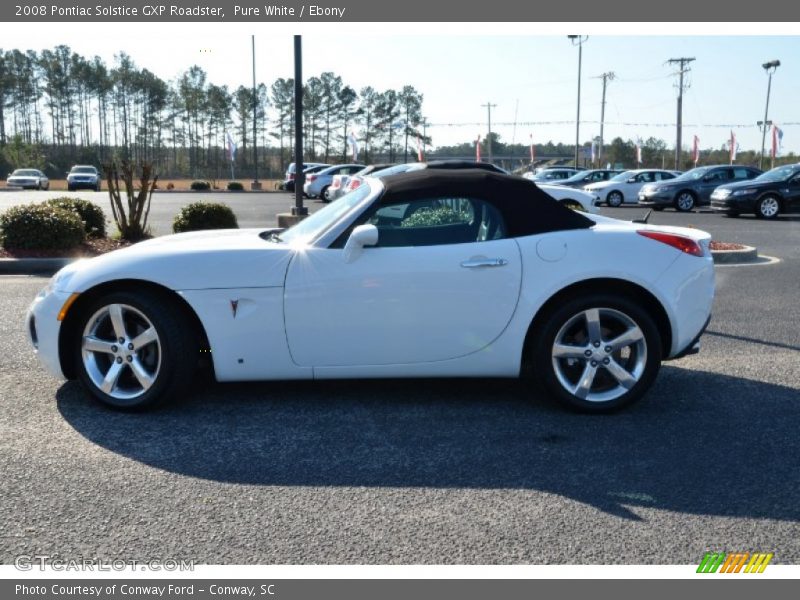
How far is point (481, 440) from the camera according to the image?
4.29 metres

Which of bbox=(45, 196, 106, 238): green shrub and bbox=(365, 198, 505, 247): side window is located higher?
bbox=(365, 198, 505, 247): side window

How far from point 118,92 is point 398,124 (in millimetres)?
30868

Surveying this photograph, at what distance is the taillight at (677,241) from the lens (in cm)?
486

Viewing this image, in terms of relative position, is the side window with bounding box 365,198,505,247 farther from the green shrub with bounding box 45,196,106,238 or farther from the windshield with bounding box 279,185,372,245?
the green shrub with bounding box 45,196,106,238

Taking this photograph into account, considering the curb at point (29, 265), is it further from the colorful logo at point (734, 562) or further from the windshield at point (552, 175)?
the windshield at point (552, 175)

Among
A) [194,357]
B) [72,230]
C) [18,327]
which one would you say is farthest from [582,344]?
[72,230]

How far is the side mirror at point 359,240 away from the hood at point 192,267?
362 millimetres

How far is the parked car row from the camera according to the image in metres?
43.8

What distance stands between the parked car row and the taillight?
4325 cm

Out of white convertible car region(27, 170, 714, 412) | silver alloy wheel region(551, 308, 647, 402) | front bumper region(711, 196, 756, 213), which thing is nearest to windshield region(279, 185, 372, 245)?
white convertible car region(27, 170, 714, 412)

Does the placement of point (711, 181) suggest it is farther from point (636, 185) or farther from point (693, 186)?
point (636, 185)

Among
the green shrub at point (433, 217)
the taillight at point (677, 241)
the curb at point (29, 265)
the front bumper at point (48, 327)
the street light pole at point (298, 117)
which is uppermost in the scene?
the street light pole at point (298, 117)

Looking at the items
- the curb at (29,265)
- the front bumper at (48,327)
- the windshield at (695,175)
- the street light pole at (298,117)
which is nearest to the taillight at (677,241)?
the front bumper at (48,327)

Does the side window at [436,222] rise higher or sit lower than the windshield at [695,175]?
lower
